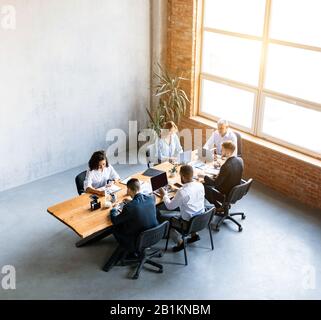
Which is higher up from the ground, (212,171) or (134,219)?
(134,219)

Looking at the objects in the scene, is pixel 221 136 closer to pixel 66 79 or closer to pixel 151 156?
pixel 151 156

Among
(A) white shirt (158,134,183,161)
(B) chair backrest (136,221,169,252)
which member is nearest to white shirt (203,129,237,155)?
(A) white shirt (158,134,183,161)

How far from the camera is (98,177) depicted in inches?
259

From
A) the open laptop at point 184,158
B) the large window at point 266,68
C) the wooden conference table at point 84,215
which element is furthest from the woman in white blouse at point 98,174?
the large window at point 266,68

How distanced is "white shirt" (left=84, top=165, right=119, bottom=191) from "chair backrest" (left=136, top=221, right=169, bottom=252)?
3.99ft

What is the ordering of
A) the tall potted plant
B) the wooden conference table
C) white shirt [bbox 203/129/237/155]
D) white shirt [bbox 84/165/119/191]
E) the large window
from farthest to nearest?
the tall potted plant → white shirt [bbox 203/129/237/155] → the large window → white shirt [bbox 84/165/119/191] → the wooden conference table

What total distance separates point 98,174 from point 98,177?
4cm

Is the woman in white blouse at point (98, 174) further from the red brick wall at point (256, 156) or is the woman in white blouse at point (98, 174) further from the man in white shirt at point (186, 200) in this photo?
the red brick wall at point (256, 156)

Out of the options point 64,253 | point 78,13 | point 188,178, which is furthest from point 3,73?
point 188,178

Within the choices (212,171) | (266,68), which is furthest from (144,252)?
(266,68)

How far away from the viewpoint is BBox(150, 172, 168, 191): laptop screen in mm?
6371

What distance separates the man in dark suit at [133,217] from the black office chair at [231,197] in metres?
1.44

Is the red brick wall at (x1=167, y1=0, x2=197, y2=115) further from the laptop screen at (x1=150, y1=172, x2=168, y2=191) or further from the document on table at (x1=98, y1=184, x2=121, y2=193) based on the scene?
the document on table at (x1=98, y1=184, x2=121, y2=193)
